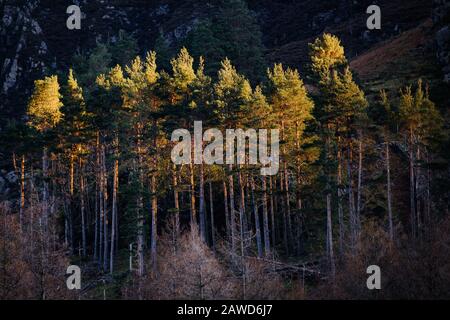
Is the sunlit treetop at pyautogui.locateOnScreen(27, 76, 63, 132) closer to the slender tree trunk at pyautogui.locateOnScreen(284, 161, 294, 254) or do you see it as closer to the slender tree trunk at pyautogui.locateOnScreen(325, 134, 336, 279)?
the slender tree trunk at pyautogui.locateOnScreen(284, 161, 294, 254)

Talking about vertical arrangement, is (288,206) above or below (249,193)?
below

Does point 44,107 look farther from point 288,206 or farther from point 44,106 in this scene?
point 288,206

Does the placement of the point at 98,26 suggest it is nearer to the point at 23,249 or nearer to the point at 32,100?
the point at 32,100

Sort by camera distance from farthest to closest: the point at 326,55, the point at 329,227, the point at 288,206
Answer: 1. the point at 326,55
2. the point at 288,206
3. the point at 329,227

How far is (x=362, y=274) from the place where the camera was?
99.8 feet

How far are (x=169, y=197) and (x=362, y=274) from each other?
2514 cm

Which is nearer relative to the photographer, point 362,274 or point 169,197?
point 362,274

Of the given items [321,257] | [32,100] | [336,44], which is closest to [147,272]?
[321,257]

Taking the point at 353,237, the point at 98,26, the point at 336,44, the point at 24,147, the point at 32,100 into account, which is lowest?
the point at 353,237

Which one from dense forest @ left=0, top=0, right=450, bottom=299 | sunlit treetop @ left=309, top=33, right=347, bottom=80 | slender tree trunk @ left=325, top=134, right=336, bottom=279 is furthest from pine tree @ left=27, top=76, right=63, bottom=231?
sunlit treetop @ left=309, top=33, right=347, bottom=80

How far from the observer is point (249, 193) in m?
45.2
